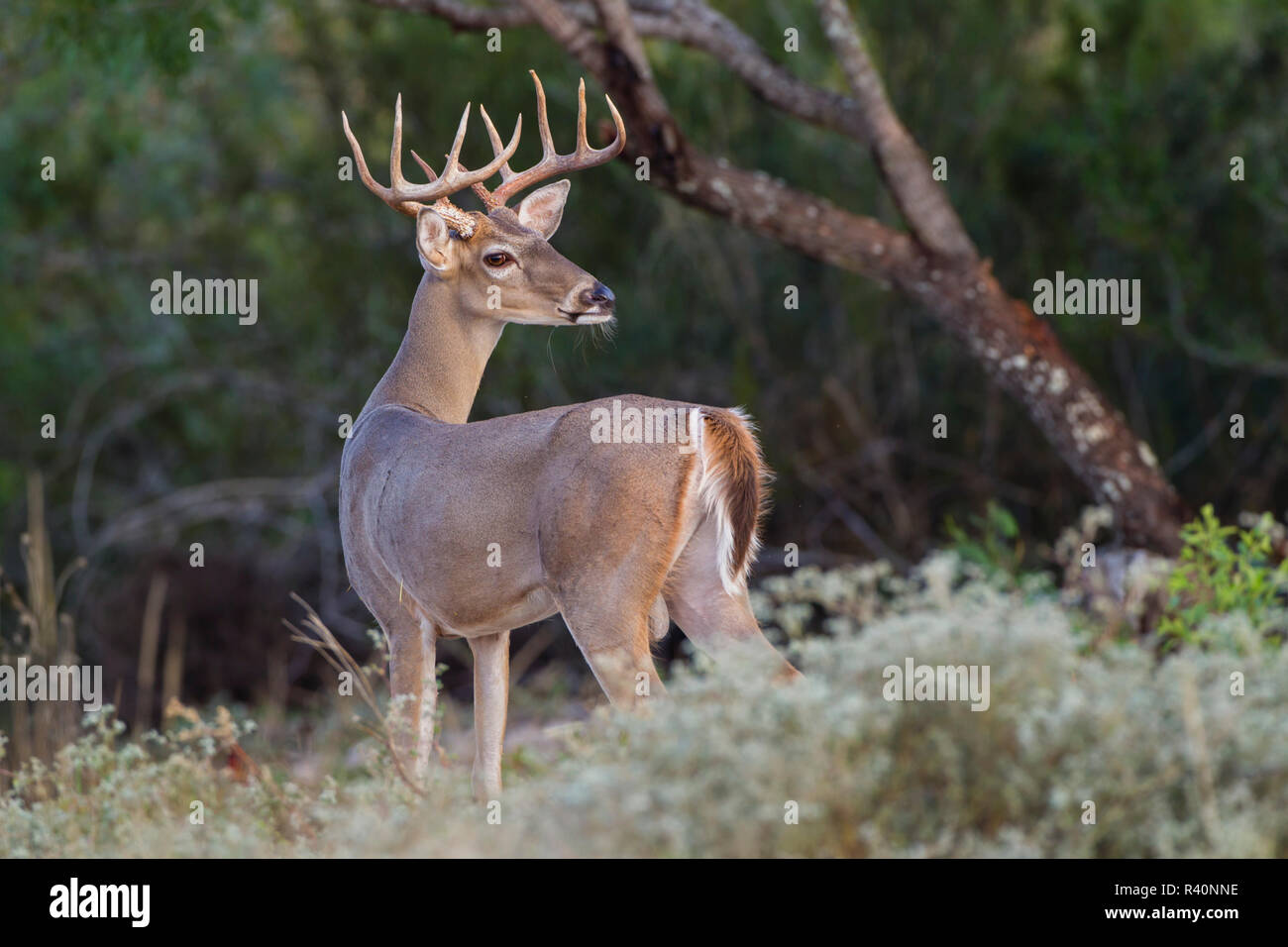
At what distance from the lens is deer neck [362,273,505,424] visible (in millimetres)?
6117

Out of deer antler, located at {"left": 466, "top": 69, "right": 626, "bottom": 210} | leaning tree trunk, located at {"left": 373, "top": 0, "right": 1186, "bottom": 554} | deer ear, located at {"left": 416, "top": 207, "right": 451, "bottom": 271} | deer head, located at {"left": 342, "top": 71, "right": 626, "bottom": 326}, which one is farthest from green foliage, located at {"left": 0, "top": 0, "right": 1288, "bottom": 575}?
deer ear, located at {"left": 416, "top": 207, "right": 451, "bottom": 271}

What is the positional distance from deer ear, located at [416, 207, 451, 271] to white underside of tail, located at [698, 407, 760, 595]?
1449mm

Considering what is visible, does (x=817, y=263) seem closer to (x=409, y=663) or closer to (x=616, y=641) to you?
(x=409, y=663)

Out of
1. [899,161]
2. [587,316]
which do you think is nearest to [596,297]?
[587,316]

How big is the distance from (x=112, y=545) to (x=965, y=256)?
27.4ft

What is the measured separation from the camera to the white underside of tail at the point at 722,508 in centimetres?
489

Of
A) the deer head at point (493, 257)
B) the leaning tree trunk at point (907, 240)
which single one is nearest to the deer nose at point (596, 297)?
the deer head at point (493, 257)

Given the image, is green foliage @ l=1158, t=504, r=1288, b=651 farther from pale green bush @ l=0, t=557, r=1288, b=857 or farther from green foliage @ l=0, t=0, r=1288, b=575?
green foliage @ l=0, t=0, r=1288, b=575

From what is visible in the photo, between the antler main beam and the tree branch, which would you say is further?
the tree branch

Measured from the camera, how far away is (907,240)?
765 cm

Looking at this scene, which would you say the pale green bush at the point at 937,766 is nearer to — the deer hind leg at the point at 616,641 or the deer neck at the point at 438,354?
the deer hind leg at the point at 616,641

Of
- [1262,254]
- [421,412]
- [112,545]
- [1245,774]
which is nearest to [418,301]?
[421,412]

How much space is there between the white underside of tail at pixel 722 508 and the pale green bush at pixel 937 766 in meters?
0.97

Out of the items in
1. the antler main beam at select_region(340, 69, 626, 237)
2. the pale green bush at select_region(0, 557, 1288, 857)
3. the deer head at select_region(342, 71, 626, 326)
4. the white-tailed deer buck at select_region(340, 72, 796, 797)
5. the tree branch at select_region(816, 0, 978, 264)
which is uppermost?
the tree branch at select_region(816, 0, 978, 264)
